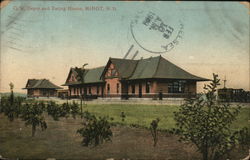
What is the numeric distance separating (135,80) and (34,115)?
11.3ft

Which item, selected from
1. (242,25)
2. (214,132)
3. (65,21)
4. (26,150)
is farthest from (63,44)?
(242,25)

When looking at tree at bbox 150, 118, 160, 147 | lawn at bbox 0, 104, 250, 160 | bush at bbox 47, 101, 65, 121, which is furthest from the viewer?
bush at bbox 47, 101, 65, 121

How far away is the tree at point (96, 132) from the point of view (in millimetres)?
5008

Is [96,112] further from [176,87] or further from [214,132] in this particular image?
[214,132]

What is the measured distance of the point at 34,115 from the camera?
553 cm

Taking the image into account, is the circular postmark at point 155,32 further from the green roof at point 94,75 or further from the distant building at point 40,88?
the distant building at point 40,88

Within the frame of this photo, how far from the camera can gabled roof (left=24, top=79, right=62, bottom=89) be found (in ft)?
18.9

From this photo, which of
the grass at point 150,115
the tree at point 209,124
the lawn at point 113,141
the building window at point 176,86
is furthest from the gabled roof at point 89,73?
the tree at point 209,124

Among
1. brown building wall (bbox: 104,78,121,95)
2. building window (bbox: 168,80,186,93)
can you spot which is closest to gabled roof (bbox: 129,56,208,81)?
building window (bbox: 168,80,186,93)

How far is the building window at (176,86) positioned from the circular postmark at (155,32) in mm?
1009

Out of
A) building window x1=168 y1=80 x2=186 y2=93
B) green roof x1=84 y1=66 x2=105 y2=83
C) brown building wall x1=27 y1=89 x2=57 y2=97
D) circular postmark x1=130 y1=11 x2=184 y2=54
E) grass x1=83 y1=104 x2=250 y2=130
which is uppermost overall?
circular postmark x1=130 y1=11 x2=184 y2=54

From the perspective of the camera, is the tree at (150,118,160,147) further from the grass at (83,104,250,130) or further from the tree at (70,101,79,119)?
the tree at (70,101,79,119)

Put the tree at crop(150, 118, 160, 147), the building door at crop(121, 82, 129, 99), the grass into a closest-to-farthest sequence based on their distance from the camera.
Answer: the tree at crop(150, 118, 160, 147), the grass, the building door at crop(121, 82, 129, 99)

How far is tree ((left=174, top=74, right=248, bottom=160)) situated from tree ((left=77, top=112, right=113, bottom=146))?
4.69 feet
